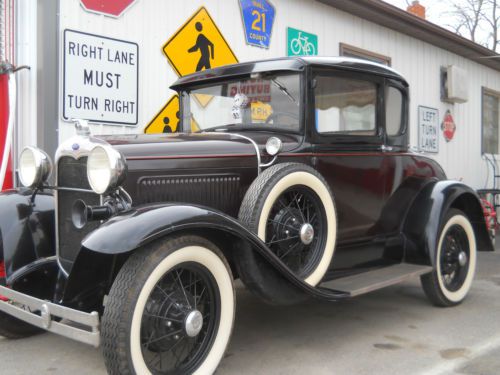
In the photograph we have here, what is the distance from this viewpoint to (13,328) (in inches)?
128

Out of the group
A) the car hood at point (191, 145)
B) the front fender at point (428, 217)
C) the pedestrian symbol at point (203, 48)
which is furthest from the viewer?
the pedestrian symbol at point (203, 48)

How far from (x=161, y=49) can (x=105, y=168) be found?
2916 mm

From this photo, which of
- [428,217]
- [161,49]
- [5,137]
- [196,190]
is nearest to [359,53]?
[161,49]

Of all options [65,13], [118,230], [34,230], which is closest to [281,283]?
[118,230]

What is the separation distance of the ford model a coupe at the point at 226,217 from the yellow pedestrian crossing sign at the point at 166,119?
101 centimetres

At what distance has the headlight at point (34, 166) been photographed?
10.0ft

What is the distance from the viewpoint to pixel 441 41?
345 inches

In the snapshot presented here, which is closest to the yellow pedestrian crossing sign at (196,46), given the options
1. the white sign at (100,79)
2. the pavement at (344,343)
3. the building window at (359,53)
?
Result: the white sign at (100,79)

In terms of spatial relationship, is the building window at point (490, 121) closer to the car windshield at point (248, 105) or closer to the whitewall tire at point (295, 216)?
the car windshield at point (248, 105)

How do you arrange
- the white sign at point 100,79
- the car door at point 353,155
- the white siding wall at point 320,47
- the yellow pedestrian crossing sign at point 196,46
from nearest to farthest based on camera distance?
the car door at point 353,155
the white sign at point 100,79
the white siding wall at point 320,47
the yellow pedestrian crossing sign at point 196,46

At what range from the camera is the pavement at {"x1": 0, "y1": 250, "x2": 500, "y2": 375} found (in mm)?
2867

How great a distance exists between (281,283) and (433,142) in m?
6.68

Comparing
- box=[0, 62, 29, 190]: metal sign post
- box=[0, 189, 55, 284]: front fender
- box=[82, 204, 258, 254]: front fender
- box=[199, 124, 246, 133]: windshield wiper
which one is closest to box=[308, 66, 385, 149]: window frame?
box=[199, 124, 246, 133]: windshield wiper

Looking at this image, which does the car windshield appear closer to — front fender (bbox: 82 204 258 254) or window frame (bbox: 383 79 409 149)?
window frame (bbox: 383 79 409 149)
